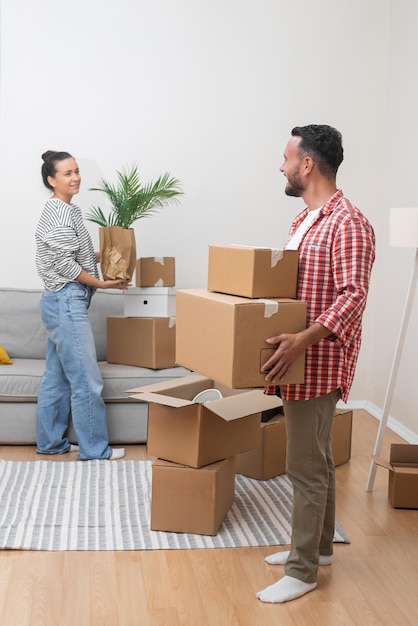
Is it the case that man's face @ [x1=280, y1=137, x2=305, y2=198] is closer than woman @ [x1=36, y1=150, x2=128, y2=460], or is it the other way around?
man's face @ [x1=280, y1=137, x2=305, y2=198]

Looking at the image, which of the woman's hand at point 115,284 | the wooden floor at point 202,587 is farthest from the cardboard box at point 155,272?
the wooden floor at point 202,587

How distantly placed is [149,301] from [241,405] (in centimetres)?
124

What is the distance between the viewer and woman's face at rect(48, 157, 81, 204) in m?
3.86

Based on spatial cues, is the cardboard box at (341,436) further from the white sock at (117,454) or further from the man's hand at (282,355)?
the man's hand at (282,355)

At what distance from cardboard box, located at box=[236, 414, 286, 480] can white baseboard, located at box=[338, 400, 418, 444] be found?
1062 millimetres

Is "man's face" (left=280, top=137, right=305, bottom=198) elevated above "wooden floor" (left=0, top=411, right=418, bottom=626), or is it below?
above

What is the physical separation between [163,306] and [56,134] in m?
1.37

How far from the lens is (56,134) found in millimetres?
4727

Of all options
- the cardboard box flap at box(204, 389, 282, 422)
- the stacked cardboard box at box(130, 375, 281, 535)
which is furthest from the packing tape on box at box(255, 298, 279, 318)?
the stacked cardboard box at box(130, 375, 281, 535)

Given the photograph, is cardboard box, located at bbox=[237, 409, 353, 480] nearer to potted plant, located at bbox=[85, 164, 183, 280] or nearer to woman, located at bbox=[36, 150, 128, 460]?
woman, located at bbox=[36, 150, 128, 460]

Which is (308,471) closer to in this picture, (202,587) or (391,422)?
(202,587)

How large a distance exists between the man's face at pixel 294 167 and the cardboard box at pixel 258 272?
0.24m

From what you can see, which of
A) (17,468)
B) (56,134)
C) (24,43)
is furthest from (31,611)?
(24,43)

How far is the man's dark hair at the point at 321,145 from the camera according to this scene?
2.35m
